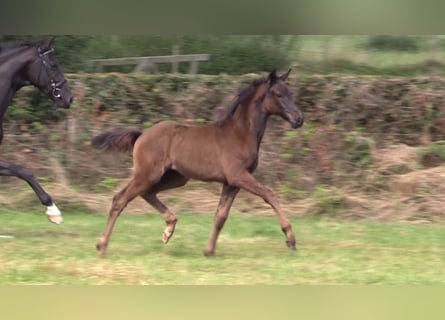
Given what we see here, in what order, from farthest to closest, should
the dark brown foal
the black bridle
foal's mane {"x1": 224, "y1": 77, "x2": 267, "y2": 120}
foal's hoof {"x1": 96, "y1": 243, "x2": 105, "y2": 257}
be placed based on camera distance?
the black bridle, foal's mane {"x1": 224, "y1": 77, "x2": 267, "y2": 120}, the dark brown foal, foal's hoof {"x1": 96, "y1": 243, "x2": 105, "y2": 257}

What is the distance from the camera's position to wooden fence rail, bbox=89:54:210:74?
15.5 m

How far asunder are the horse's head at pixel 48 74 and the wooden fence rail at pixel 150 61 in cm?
579

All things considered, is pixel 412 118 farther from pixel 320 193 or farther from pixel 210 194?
pixel 210 194

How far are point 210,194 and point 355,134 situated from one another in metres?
2.73

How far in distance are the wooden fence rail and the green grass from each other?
4221 mm

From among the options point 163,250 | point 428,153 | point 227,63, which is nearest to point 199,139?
point 163,250

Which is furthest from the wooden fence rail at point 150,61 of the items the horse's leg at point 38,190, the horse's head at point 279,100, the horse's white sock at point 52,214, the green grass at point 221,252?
the horse's head at point 279,100

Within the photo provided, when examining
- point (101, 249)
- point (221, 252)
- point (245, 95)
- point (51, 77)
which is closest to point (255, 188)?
point (221, 252)

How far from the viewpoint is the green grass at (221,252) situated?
24.6 ft

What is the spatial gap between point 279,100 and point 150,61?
7.29 metres

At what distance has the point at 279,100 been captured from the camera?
8.80 m

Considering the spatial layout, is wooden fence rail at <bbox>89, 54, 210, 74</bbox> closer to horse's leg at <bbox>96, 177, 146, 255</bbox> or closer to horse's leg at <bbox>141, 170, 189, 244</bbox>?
horse's leg at <bbox>141, 170, 189, 244</bbox>

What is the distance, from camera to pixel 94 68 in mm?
15836

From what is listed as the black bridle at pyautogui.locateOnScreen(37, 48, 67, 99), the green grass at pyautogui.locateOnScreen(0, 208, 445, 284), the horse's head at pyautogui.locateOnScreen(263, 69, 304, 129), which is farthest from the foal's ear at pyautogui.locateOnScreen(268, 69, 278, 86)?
the black bridle at pyautogui.locateOnScreen(37, 48, 67, 99)
